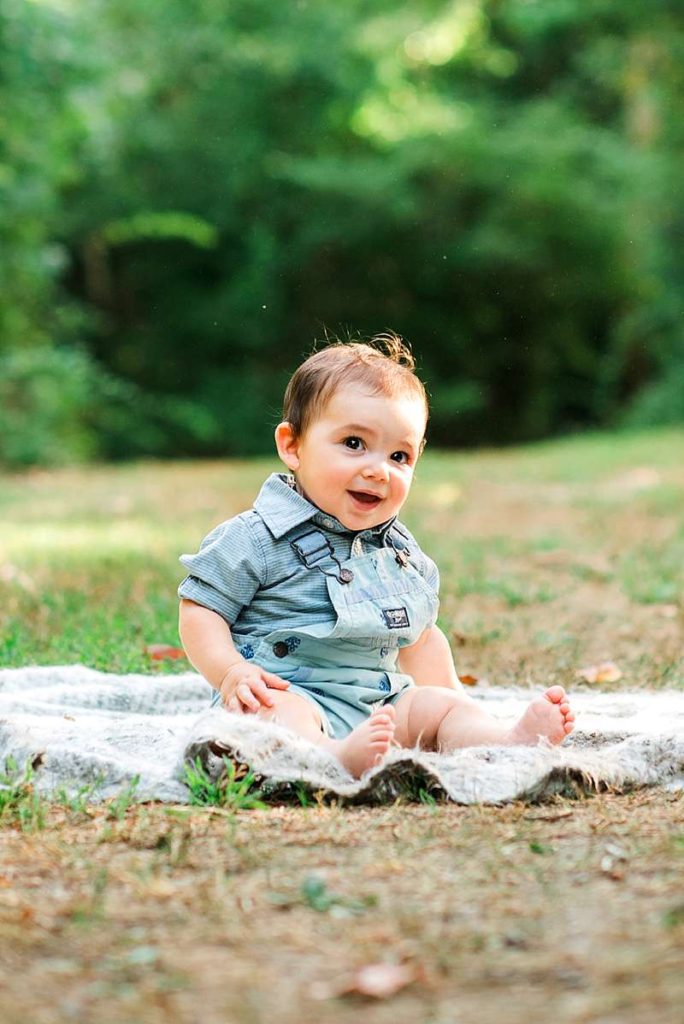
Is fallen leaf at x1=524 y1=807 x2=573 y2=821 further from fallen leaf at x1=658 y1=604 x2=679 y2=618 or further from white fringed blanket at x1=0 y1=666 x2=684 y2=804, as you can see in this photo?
fallen leaf at x1=658 y1=604 x2=679 y2=618

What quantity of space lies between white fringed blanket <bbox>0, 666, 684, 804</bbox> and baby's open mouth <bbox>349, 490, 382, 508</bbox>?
54cm

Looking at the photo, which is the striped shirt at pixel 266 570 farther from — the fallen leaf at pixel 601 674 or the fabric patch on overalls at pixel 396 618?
the fallen leaf at pixel 601 674

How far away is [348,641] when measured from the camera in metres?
2.57

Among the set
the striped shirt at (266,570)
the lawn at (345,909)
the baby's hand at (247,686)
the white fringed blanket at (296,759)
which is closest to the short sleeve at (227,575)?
the striped shirt at (266,570)

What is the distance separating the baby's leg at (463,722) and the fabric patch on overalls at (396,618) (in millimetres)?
133

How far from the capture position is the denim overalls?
2.54 m

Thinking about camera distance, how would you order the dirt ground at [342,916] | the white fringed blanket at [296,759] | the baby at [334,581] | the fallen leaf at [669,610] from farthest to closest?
the fallen leaf at [669,610] → the baby at [334,581] → the white fringed blanket at [296,759] → the dirt ground at [342,916]

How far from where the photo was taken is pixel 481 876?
1.72 meters

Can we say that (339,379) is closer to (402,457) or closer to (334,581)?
(402,457)

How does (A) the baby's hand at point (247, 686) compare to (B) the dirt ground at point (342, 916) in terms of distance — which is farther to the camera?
(A) the baby's hand at point (247, 686)

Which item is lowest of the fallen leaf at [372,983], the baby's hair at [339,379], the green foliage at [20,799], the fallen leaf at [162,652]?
the fallen leaf at [372,983]

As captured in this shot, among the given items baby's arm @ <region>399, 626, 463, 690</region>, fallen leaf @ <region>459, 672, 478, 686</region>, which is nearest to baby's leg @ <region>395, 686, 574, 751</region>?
baby's arm @ <region>399, 626, 463, 690</region>

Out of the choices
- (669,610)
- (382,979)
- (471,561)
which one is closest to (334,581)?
(382,979)

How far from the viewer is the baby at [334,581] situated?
2.53m
